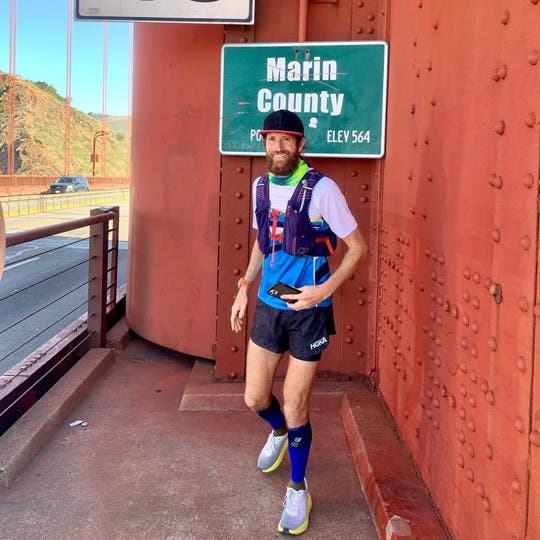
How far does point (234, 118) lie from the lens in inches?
173

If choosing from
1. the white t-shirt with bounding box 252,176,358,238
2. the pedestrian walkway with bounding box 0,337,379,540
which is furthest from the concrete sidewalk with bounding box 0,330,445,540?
the white t-shirt with bounding box 252,176,358,238

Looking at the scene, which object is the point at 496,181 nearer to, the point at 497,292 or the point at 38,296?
the point at 497,292

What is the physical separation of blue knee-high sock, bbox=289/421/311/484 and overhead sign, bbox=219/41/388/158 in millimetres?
2002

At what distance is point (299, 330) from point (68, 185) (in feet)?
167

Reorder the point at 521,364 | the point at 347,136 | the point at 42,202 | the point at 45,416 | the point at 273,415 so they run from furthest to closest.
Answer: the point at 42,202
the point at 347,136
the point at 45,416
the point at 273,415
the point at 521,364

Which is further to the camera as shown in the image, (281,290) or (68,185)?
(68,185)

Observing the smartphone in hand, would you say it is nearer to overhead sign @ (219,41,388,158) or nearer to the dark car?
overhead sign @ (219,41,388,158)

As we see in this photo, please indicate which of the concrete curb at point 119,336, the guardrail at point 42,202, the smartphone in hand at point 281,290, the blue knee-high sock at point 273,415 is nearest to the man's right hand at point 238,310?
the smartphone in hand at point 281,290

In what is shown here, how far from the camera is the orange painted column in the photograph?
5.01 metres

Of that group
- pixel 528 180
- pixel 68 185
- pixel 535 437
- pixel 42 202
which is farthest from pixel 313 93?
pixel 68 185

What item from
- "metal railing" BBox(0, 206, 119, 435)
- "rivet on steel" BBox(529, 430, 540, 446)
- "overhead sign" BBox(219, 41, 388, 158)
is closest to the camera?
"rivet on steel" BBox(529, 430, 540, 446)

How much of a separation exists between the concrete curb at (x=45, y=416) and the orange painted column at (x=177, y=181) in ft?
2.46

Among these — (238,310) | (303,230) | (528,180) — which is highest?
(528,180)

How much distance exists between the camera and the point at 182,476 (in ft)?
11.3
